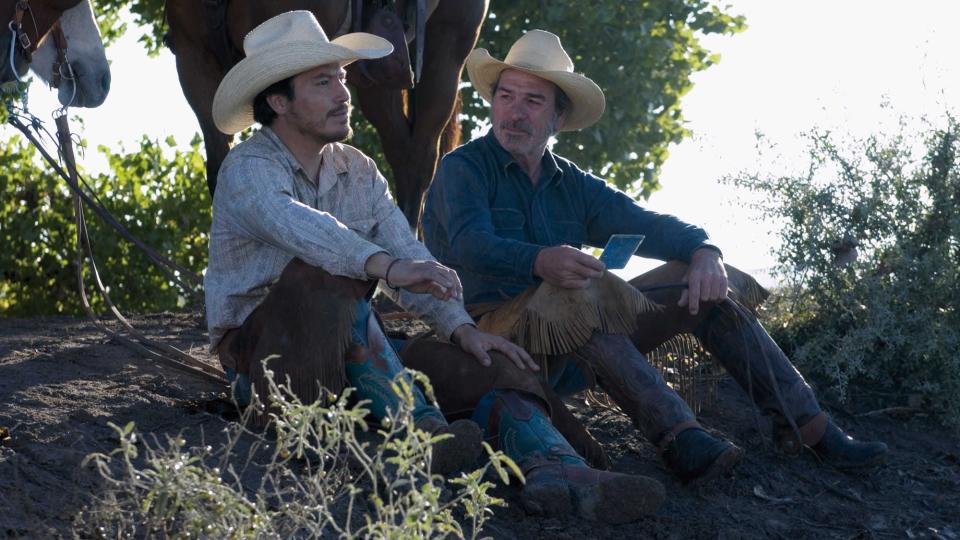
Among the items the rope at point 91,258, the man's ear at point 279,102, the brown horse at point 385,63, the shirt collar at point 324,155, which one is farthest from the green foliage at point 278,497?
the brown horse at point 385,63

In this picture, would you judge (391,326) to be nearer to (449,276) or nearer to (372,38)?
(372,38)

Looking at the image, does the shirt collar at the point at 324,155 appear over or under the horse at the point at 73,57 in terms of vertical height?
under

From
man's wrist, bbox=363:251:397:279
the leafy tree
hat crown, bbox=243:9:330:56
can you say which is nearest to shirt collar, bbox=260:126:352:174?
hat crown, bbox=243:9:330:56

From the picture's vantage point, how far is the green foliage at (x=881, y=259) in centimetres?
633

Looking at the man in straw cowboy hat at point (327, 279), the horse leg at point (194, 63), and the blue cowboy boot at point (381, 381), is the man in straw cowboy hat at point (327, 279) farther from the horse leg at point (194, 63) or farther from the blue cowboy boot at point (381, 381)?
the horse leg at point (194, 63)

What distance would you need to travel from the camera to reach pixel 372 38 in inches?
195

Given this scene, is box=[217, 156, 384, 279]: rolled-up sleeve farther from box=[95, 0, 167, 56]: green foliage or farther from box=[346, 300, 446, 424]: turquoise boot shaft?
box=[95, 0, 167, 56]: green foliage

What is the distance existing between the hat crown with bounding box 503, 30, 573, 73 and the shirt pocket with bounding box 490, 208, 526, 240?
0.52 m

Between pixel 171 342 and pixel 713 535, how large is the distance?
297cm

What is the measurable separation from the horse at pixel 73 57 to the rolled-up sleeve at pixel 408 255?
1629 mm

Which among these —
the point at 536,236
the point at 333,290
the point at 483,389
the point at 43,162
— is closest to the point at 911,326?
the point at 536,236

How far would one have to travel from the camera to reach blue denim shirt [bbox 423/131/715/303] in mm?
4824

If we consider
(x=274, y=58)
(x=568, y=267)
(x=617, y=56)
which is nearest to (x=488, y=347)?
(x=568, y=267)

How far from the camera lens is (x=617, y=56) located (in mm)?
9688
